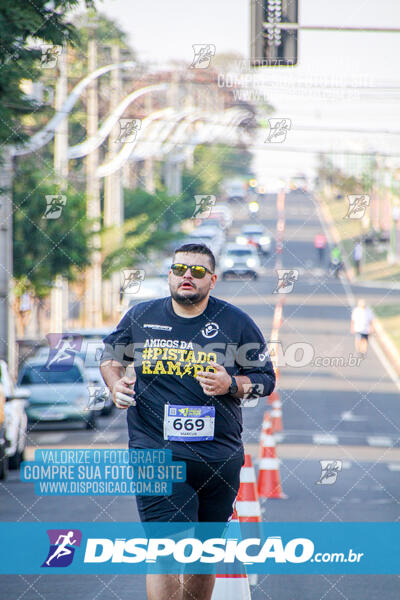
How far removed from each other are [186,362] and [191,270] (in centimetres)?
47

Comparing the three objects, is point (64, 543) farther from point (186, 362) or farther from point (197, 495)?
point (186, 362)

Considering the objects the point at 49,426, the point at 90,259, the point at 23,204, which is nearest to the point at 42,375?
the point at 49,426

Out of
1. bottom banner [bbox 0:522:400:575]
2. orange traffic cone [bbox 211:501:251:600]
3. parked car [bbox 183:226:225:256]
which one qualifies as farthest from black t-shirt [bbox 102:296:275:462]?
parked car [bbox 183:226:225:256]

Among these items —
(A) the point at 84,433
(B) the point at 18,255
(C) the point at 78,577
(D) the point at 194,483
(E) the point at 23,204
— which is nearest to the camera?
(D) the point at 194,483

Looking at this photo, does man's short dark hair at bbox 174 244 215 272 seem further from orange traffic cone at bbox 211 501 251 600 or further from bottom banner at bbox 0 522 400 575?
orange traffic cone at bbox 211 501 251 600

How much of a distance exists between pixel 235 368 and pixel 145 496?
0.80 metres

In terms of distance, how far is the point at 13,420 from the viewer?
55.2ft

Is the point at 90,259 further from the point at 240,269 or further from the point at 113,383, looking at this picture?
the point at 113,383

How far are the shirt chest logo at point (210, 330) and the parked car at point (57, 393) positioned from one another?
52.0ft

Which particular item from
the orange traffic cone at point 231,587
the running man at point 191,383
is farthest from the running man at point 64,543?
the running man at point 191,383

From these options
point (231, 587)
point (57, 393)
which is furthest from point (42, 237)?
point (231, 587)

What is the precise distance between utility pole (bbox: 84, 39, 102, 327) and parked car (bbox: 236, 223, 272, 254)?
41.4ft

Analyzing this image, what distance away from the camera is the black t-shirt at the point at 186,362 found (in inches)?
249

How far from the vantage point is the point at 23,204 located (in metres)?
27.1
